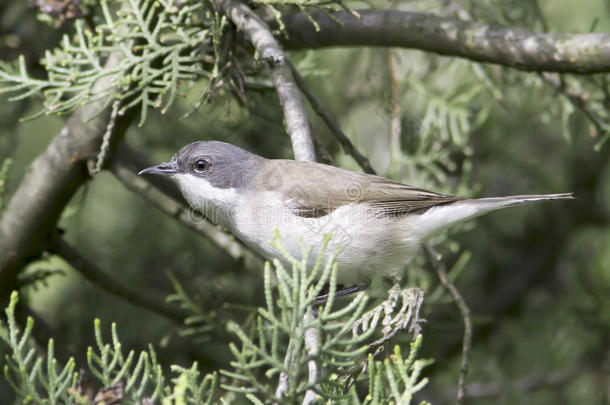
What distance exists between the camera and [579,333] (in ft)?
14.7

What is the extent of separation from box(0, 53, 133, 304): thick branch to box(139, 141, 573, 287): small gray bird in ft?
1.30

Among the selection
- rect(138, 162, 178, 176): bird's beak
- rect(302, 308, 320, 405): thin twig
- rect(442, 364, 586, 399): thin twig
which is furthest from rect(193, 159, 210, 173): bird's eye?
rect(442, 364, 586, 399): thin twig

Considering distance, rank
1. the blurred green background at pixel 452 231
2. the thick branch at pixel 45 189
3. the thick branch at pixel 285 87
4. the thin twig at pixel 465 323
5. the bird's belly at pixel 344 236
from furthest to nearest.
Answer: the blurred green background at pixel 452 231 → the thick branch at pixel 45 189 → the bird's belly at pixel 344 236 → the thin twig at pixel 465 323 → the thick branch at pixel 285 87

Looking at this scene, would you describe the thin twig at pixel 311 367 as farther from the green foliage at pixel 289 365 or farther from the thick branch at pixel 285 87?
the thick branch at pixel 285 87

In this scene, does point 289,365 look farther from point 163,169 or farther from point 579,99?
point 579,99

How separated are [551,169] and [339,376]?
3.87 metres

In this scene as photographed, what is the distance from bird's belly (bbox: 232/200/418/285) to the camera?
3.15 metres

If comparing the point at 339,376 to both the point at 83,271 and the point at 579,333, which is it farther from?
the point at 579,333

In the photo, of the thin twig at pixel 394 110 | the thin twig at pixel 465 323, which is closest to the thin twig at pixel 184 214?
the thin twig at pixel 465 323

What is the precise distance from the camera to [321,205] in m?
3.35

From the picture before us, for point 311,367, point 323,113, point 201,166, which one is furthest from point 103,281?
point 311,367

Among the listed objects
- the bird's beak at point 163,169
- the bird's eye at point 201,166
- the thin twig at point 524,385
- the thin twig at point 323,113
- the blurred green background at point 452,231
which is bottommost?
the thin twig at point 524,385

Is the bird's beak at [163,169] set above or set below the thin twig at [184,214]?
above

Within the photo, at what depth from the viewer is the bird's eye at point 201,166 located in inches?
140
